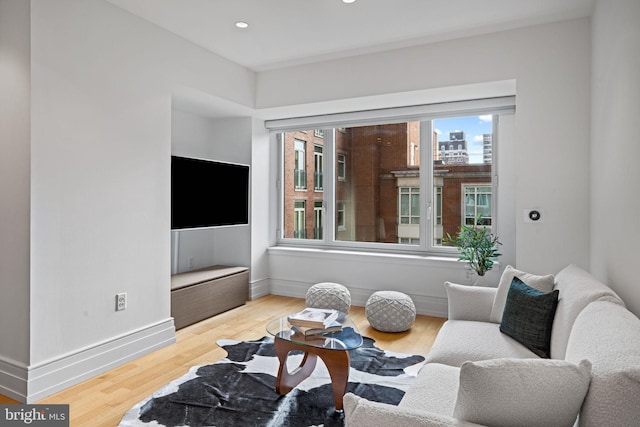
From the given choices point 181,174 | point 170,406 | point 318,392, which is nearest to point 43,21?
point 181,174

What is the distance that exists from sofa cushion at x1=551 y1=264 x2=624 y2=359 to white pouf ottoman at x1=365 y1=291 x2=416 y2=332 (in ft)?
5.43

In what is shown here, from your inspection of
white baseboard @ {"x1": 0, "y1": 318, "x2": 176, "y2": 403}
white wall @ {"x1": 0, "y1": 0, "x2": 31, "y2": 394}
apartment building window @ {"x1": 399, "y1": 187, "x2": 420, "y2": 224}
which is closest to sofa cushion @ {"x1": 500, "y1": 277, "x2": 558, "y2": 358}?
apartment building window @ {"x1": 399, "y1": 187, "x2": 420, "y2": 224}

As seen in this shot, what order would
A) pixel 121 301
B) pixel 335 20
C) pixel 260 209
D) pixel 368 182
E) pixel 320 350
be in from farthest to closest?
1. pixel 260 209
2. pixel 368 182
3. pixel 335 20
4. pixel 121 301
5. pixel 320 350

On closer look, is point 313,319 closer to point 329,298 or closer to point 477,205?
point 329,298

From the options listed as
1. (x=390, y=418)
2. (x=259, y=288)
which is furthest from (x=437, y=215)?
(x=390, y=418)

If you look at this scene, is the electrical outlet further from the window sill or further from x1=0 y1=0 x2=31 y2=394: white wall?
the window sill

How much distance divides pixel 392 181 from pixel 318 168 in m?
1.01

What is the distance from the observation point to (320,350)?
90.1 inches

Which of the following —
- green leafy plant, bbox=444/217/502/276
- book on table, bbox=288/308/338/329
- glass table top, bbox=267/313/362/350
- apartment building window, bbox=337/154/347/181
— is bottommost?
glass table top, bbox=267/313/362/350

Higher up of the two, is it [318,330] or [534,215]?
[534,215]

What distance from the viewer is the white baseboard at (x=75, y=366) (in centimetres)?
250

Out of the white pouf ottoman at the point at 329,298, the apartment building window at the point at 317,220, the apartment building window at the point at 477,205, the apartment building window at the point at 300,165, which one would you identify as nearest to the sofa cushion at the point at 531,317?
the white pouf ottoman at the point at 329,298

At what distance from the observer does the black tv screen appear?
12.1 ft

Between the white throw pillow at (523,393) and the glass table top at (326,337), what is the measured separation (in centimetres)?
122
